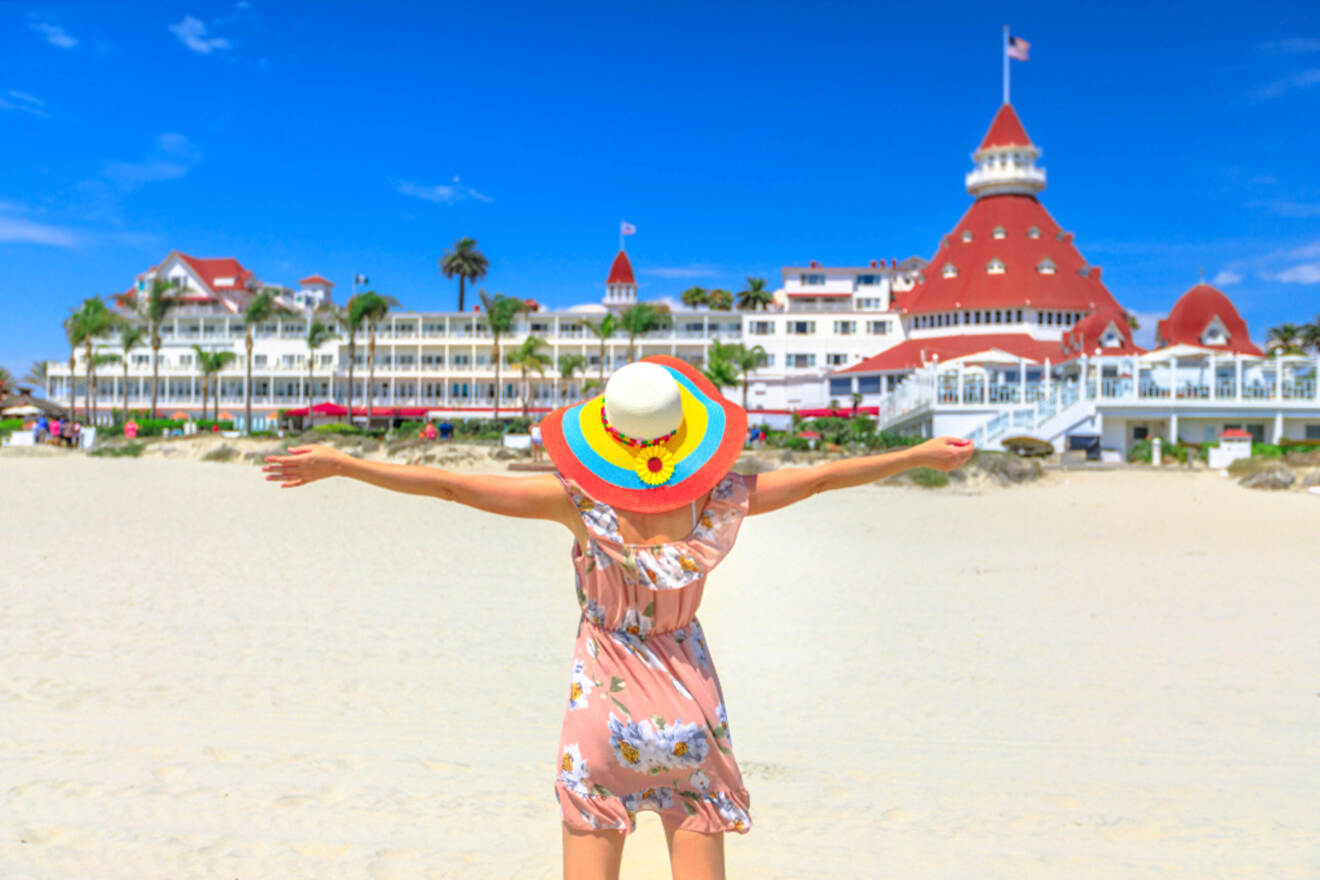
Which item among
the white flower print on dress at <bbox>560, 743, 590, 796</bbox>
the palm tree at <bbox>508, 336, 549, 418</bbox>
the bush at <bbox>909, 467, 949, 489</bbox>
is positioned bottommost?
the bush at <bbox>909, 467, 949, 489</bbox>

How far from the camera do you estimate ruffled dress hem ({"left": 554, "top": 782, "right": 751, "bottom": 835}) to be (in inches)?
101

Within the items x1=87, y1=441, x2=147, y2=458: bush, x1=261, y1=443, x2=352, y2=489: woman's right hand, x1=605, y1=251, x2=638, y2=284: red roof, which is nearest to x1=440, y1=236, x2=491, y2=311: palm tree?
x1=605, y1=251, x2=638, y2=284: red roof

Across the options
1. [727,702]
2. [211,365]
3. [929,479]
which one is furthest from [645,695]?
[211,365]

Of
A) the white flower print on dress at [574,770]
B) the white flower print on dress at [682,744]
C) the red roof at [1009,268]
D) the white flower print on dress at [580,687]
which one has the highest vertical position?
the red roof at [1009,268]

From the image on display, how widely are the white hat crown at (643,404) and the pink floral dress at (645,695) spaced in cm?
24

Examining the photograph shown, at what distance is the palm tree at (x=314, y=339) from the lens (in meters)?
59.8

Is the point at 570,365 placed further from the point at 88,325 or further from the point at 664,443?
the point at 664,443

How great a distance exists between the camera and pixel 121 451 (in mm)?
33156

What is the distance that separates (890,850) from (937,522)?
13262mm

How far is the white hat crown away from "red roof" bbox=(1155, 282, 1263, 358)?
46.4 m

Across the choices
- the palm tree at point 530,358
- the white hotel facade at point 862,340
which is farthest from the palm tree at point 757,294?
the palm tree at point 530,358

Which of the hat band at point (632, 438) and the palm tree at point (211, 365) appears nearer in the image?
the hat band at point (632, 438)

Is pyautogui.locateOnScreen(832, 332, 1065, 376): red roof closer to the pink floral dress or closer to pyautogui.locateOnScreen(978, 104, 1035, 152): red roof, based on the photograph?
pyautogui.locateOnScreen(978, 104, 1035, 152): red roof

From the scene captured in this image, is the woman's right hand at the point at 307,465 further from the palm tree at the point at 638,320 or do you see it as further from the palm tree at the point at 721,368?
the palm tree at the point at 638,320
